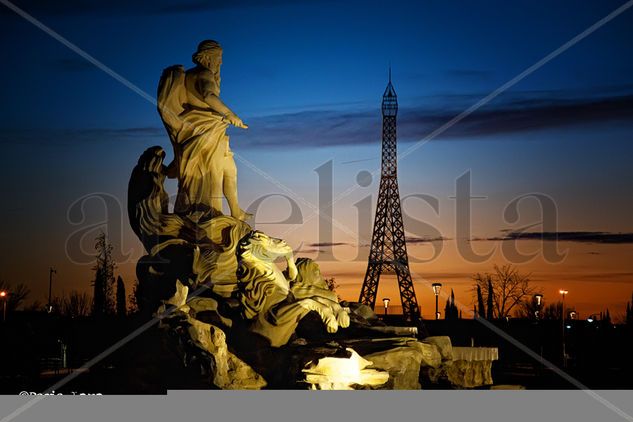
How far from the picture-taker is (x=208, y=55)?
23.3 m


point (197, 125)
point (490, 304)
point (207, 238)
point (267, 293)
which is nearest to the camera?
point (267, 293)

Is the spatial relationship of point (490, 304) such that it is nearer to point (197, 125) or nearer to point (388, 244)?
point (388, 244)

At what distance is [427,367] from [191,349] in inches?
174

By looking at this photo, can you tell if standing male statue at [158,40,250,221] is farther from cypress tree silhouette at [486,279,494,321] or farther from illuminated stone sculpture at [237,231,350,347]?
cypress tree silhouette at [486,279,494,321]

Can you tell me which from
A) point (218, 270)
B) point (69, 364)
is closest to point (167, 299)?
point (218, 270)

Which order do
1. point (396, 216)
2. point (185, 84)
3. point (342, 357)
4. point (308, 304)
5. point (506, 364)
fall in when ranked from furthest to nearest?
point (396, 216) < point (506, 364) < point (185, 84) < point (308, 304) < point (342, 357)

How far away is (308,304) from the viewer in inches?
856

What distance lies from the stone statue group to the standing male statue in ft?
0.06

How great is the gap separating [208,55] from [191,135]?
61.5 inches

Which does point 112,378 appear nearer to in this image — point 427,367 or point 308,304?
point 308,304

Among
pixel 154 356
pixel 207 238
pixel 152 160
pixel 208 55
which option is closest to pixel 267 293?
pixel 207 238

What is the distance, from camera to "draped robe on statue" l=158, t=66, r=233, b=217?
23.1m

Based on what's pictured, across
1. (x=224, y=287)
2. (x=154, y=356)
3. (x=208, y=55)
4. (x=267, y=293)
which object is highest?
(x=208, y=55)

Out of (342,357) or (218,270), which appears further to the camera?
(218,270)
